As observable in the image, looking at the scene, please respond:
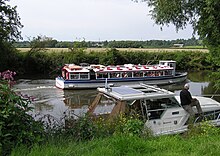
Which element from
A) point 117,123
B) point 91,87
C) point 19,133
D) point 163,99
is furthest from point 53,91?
point 19,133

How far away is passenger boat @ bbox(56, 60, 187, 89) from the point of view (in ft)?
104

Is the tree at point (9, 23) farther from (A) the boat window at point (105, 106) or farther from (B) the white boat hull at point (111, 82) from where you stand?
(A) the boat window at point (105, 106)

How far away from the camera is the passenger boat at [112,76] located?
31.7 metres

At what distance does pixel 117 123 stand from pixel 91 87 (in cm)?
2406

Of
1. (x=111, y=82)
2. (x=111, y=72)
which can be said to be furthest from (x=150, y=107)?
(x=111, y=72)

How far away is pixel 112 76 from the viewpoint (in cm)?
3328

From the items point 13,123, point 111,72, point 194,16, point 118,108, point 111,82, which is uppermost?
point 194,16

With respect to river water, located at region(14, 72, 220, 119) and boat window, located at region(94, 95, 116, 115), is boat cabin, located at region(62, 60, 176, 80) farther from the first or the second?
boat window, located at region(94, 95, 116, 115)

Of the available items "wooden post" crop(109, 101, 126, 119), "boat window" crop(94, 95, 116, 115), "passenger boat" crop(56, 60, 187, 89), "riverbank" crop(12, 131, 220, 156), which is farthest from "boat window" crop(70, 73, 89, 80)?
"riverbank" crop(12, 131, 220, 156)

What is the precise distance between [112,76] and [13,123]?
28616 millimetres

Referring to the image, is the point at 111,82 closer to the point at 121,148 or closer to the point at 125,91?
the point at 125,91

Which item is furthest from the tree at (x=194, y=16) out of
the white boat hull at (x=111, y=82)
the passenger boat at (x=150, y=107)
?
the white boat hull at (x=111, y=82)

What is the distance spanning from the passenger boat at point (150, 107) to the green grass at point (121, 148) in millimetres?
3952

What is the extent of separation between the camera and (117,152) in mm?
4926
